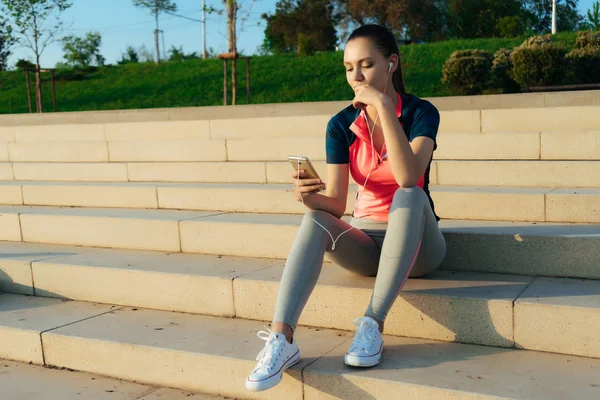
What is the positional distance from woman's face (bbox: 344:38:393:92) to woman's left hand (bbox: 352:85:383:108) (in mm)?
55

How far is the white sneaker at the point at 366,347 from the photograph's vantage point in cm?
A: 240

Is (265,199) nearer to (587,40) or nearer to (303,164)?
(303,164)

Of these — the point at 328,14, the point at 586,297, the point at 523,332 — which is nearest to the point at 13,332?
the point at 523,332

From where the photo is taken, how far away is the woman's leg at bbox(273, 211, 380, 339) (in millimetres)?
2453

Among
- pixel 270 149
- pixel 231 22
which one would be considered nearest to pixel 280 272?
pixel 270 149

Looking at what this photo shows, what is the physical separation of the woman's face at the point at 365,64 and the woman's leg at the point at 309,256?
0.56 m

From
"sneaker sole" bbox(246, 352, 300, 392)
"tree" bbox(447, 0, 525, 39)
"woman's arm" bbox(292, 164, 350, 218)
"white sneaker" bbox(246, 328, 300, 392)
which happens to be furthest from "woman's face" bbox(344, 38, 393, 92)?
"tree" bbox(447, 0, 525, 39)

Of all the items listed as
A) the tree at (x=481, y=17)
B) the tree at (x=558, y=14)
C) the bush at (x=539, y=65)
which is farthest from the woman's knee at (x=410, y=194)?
the tree at (x=558, y=14)

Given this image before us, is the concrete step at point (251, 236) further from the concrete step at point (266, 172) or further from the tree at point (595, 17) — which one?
the tree at point (595, 17)

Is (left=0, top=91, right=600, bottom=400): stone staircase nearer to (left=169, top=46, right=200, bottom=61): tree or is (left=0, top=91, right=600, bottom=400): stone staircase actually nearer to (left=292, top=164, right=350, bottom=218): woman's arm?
(left=292, top=164, right=350, bottom=218): woman's arm

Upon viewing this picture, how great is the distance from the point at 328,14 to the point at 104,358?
2502cm

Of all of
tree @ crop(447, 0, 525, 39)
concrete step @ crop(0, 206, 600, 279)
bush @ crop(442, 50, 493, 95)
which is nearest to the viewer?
concrete step @ crop(0, 206, 600, 279)

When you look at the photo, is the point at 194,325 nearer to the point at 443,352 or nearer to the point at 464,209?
the point at 443,352

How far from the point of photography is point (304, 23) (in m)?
26.2
